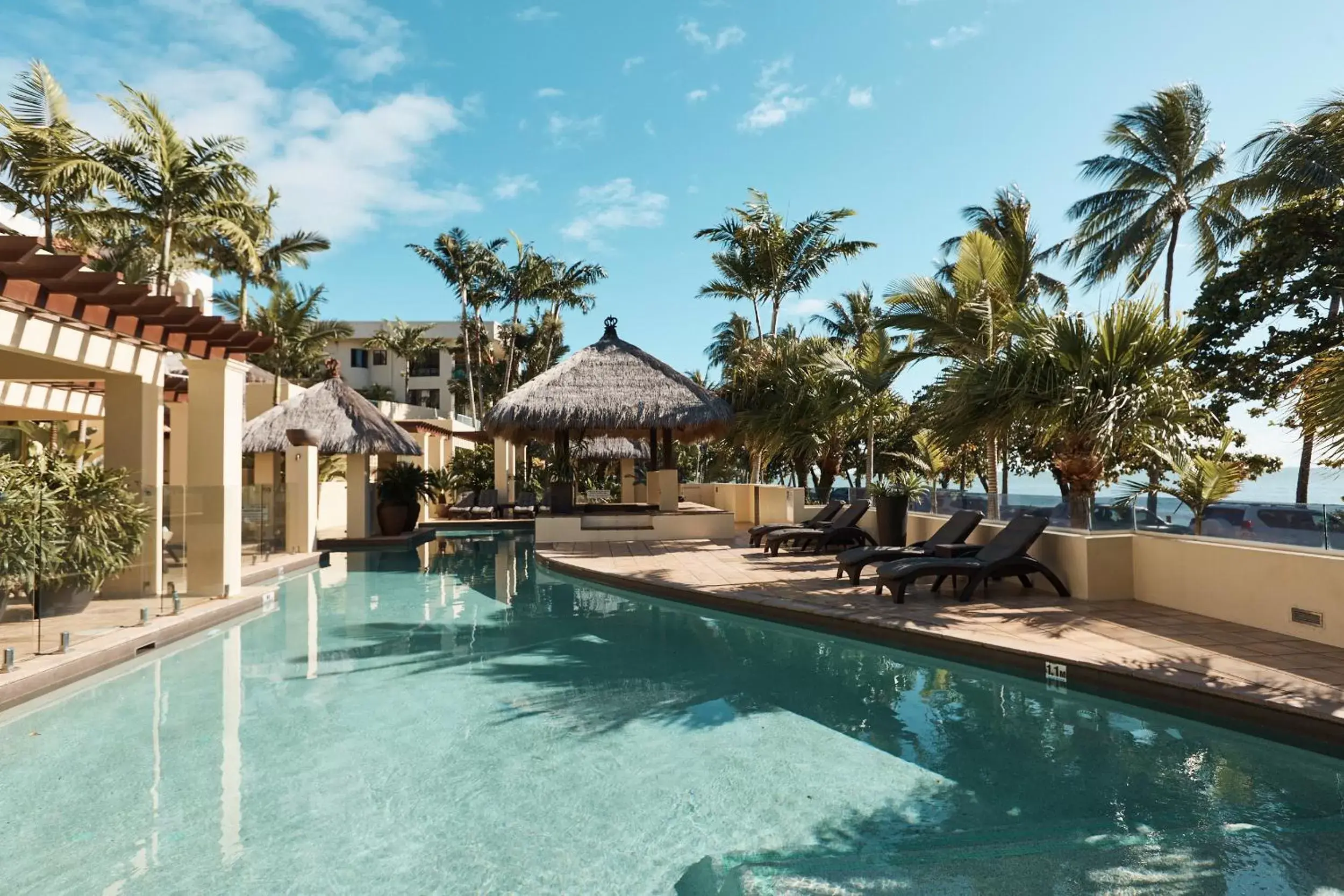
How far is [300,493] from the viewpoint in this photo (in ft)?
44.1

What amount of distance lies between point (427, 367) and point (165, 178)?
92.4 ft

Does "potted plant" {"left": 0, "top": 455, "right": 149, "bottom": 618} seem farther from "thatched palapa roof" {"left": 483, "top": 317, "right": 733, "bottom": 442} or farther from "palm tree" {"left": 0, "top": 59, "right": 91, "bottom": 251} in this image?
"thatched palapa roof" {"left": 483, "top": 317, "right": 733, "bottom": 442}

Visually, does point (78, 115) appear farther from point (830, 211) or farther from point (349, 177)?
point (830, 211)

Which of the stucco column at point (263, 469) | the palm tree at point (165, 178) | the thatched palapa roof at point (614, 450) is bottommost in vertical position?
the stucco column at point (263, 469)

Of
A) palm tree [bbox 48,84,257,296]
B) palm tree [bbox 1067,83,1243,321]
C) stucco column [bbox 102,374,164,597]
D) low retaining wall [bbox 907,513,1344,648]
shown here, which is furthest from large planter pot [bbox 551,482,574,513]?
palm tree [bbox 1067,83,1243,321]

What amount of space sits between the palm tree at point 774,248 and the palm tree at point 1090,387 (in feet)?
34.8

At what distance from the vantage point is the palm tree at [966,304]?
10359 millimetres

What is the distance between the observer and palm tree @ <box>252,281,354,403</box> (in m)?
26.0

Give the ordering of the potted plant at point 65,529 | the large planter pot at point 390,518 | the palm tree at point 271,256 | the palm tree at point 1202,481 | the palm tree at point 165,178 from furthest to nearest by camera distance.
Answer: the palm tree at point 271,256
the large planter pot at point 390,518
the palm tree at point 165,178
the palm tree at point 1202,481
the potted plant at point 65,529

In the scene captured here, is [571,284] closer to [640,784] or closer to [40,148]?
[40,148]

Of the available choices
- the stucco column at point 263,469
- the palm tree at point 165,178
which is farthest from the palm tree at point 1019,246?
the stucco column at point 263,469

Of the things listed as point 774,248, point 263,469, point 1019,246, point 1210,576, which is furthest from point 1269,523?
point 263,469

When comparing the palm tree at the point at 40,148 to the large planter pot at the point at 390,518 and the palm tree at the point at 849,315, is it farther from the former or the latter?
the palm tree at the point at 849,315

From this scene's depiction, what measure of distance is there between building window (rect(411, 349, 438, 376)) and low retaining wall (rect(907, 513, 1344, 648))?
1426 inches
